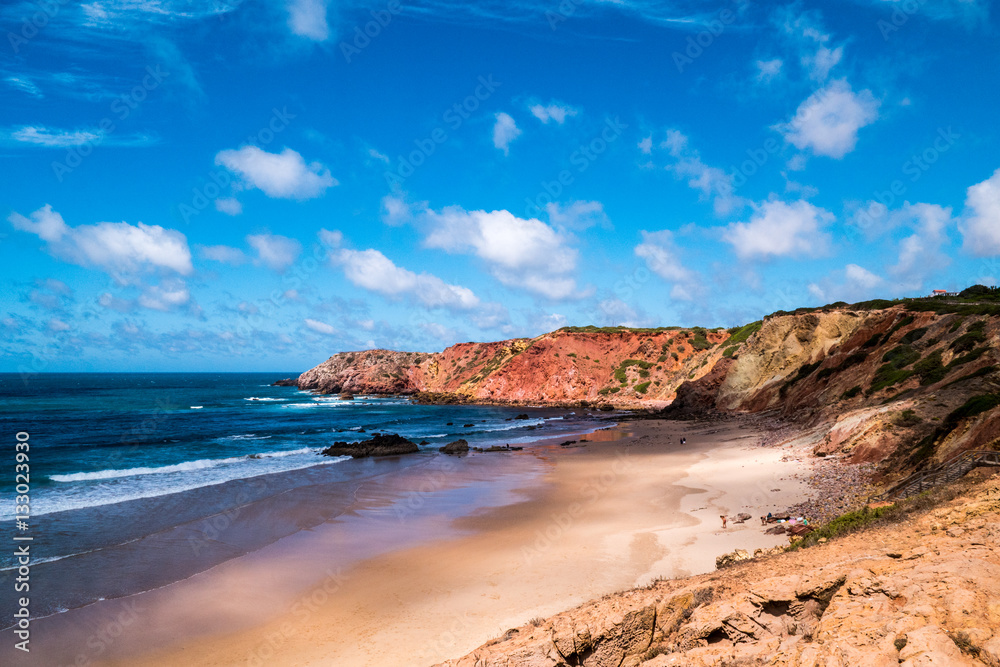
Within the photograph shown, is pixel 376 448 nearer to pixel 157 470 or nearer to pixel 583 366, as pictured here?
pixel 157 470

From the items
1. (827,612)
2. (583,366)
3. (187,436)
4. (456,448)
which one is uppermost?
(583,366)

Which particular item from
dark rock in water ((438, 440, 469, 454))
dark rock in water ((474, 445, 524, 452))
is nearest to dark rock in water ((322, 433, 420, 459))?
dark rock in water ((438, 440, 469, 454))

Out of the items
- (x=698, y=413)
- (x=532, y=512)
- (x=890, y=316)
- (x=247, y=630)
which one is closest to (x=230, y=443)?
(x=532, y=512)

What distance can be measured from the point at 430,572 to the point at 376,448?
23.5m

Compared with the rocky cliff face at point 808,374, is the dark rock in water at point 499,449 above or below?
below

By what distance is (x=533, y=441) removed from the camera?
135ft

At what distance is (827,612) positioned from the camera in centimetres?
545

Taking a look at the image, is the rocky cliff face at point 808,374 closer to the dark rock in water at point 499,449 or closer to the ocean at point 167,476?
the ocean at point 167,476

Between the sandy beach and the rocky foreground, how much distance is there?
3143mm

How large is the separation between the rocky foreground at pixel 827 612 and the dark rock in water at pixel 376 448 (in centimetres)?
2905

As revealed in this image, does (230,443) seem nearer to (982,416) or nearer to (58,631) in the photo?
(58,631)

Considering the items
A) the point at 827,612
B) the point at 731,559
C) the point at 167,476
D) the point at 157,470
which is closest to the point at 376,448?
the point at 167,476

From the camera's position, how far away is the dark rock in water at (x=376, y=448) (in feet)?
115

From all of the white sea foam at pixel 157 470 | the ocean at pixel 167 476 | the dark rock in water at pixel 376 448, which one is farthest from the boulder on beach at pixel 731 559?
the white sea foam at pixel 157 470
